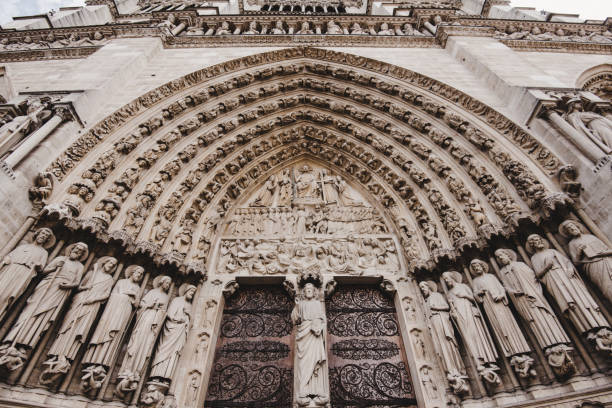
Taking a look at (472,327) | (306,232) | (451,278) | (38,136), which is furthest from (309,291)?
(38,136)

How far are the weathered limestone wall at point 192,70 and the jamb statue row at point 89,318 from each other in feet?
1.95

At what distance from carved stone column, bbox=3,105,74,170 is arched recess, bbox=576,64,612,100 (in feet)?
32.7

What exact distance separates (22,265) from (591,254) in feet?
19.9

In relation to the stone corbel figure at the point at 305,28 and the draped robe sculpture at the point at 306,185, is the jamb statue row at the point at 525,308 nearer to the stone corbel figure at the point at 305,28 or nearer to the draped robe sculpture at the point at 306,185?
the draped robe sculpture at the point at 306,185

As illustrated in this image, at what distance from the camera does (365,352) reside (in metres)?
4.26

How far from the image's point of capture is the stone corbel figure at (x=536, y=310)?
3018 mm

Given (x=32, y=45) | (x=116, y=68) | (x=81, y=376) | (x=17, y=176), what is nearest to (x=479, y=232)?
(x=81, y=376)

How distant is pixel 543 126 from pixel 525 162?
0.65 metres

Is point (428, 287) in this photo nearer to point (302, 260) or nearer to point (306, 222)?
point (302, 260)

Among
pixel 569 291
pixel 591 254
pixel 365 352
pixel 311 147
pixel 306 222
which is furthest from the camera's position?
pixel 311 147

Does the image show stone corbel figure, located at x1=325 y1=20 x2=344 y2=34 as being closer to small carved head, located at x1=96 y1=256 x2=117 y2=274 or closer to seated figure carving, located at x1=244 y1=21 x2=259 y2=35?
seated figure carving, located at x1=244 y1=21 x2=259 y2=35

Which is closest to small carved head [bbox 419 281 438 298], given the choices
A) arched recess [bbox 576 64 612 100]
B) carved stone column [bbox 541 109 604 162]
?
carved stone column [bbox 541 109 604 162]

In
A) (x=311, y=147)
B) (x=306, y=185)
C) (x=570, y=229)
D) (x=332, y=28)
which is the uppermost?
(x=332, y=28)

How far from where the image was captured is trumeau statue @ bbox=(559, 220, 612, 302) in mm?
3219
